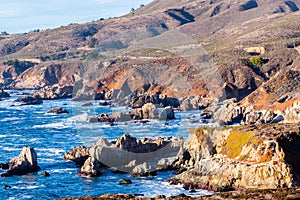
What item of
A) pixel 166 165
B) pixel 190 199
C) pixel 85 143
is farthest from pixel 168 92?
pixel 190 199

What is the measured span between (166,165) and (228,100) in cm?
6253

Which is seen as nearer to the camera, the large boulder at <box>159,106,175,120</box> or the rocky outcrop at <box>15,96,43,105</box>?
the large boulder at <box>159,106,175,120</box>

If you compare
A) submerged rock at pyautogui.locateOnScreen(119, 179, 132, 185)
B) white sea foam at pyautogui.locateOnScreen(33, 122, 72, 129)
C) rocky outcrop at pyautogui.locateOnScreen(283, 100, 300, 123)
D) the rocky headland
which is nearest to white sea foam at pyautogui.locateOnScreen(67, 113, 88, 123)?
white sea foam at pyautogui.locateOnScreen(33, 122, 72, 129)

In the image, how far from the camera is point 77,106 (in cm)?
15300

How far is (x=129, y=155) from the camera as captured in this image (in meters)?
78.4

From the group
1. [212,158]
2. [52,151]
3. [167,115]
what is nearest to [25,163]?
[52,151]

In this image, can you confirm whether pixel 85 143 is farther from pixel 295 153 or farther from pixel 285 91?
pixel 285 91

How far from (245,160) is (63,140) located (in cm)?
4344

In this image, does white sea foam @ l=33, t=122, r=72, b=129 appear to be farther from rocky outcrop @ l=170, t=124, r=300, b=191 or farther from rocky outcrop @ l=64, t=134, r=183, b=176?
rocky outcrop @ l=170, t=124, r=300, b=191

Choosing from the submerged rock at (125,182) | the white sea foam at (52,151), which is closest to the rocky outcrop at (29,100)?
the white sea foam at (52,151)

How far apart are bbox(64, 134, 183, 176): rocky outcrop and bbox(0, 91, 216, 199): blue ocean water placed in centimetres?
165

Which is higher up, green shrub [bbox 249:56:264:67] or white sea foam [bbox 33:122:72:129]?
green shrub [bbox 249:56:264:67]

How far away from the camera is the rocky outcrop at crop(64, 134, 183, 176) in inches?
2908

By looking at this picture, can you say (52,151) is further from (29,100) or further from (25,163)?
(29,100)
